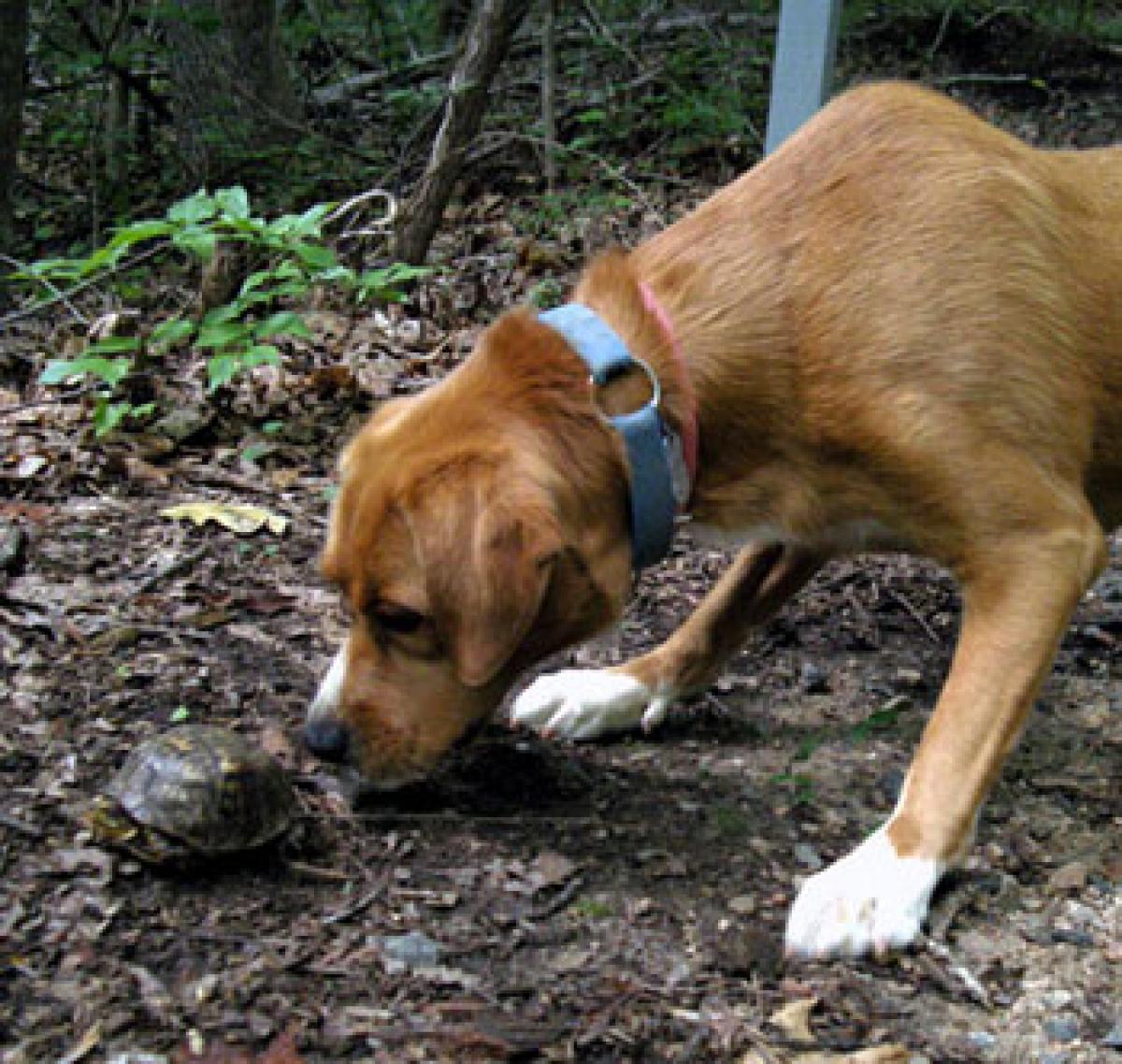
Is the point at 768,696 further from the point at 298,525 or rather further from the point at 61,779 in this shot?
the point at 61,779

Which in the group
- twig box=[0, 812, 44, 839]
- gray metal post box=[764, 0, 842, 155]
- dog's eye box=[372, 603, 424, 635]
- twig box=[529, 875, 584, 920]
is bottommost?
twig box=[529, 875, 584, 920]

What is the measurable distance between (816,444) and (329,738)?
4.32ft

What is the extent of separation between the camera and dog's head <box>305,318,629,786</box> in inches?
108

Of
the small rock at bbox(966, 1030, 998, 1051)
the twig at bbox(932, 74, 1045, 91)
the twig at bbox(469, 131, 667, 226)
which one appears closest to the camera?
the small rock at bbox(966, 1030, 998, 1051)

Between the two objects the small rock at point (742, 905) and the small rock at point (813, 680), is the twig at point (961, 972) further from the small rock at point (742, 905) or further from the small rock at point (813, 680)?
the small rock at point (813, 680)

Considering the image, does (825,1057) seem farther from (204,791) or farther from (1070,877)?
(204,791)

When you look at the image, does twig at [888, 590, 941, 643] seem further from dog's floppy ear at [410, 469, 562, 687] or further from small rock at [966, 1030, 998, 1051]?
dog's floppy ear at [410, 469, 562, 687]

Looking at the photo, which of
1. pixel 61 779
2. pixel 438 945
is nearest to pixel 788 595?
pixel 438 945

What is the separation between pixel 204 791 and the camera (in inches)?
111

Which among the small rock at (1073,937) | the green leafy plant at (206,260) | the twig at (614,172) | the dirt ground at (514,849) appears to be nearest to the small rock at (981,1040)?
the dirt ground at (514,849)

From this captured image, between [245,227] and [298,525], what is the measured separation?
1059 millimetres

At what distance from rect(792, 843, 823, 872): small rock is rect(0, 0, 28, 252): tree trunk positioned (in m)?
4.97

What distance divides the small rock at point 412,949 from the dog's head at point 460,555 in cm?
47

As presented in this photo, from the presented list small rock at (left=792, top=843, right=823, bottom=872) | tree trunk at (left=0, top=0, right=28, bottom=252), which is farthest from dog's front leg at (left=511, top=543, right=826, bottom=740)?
tree trunk at (left=0, top=0, right=28, bottom=252)
